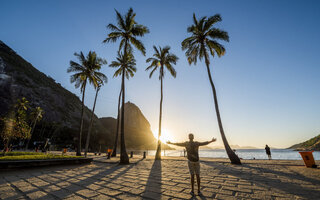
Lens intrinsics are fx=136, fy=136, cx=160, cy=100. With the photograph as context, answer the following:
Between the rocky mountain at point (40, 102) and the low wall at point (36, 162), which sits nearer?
the low wall at point (36, 162)

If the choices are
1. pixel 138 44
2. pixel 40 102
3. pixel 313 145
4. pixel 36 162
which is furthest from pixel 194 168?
pixel 313 145

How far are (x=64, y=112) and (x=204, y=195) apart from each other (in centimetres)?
7592

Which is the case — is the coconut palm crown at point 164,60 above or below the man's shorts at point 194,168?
above

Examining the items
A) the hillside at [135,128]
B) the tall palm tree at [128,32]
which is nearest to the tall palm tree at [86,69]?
the tall palm tree at [128,32]

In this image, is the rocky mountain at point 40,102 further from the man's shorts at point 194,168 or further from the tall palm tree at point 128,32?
the man's shorts at point 194,168

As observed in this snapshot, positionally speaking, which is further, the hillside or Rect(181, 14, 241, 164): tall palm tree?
the hillside

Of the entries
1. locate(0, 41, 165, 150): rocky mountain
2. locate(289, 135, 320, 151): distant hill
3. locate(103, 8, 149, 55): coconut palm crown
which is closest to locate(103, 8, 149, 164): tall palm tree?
locate(103, 8, 149, 55): coconut palm crown

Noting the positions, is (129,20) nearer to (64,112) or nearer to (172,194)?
(172,194)

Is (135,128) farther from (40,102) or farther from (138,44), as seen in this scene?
(138,44)

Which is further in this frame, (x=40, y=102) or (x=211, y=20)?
(x=40, y=102)

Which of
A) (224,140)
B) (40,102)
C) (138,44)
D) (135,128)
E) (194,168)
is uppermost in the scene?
(40,102)

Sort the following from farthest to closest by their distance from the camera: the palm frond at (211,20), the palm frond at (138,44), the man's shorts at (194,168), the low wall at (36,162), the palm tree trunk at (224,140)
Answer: the palm frond at (138,44), the palm frond at (211,20), the palm tree trunk at (224,140), the low wall at (36,162), the man's shorts at (194,168)

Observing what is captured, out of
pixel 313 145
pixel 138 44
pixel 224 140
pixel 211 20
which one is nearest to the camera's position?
pixel 224 140

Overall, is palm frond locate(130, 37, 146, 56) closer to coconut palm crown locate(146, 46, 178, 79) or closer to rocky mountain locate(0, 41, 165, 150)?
coconut palm crown locate(146, 46, 178, 79)
